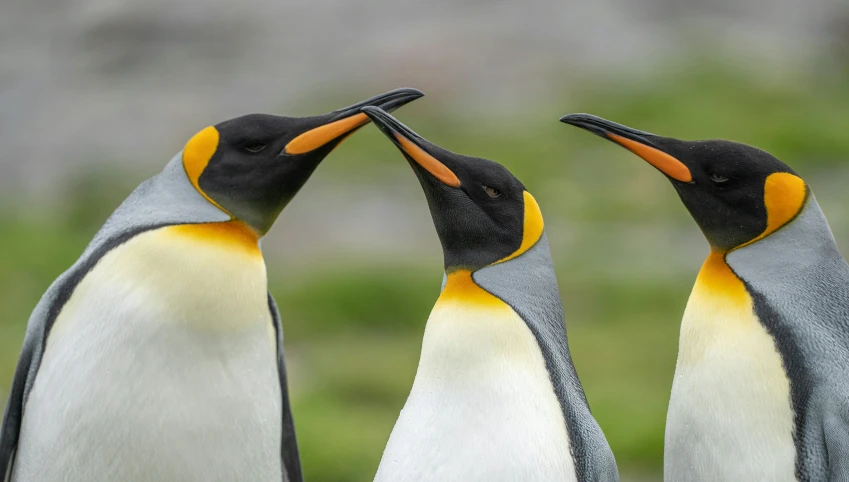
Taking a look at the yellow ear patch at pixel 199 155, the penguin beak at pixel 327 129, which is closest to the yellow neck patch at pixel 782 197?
the penguin beak at pixel 327 129

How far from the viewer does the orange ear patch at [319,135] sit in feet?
8.11

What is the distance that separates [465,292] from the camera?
2.28 m

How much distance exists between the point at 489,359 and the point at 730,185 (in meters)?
0.65

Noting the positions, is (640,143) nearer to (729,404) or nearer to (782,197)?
(782,197)

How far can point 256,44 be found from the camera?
14.0 meters

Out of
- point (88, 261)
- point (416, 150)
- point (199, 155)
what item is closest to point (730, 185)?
point (416, 150)

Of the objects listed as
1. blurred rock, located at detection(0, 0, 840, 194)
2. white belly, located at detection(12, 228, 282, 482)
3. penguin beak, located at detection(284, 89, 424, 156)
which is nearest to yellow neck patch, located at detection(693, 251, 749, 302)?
penguin beak, located at detection(284, 89, 424, 156)

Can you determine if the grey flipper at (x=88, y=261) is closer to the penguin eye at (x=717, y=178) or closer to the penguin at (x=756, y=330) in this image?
the penguin at (x=756, y=330)

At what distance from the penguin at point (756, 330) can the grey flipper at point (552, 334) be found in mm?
232

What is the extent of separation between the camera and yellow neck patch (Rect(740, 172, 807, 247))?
2291 millimetres

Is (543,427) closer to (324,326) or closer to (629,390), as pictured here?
(629,390)

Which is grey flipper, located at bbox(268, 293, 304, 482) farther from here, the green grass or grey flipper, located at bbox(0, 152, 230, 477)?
the green grass

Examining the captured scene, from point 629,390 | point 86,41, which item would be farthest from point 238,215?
point 86,41

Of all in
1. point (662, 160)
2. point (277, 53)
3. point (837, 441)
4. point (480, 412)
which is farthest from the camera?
point (277, 53)
